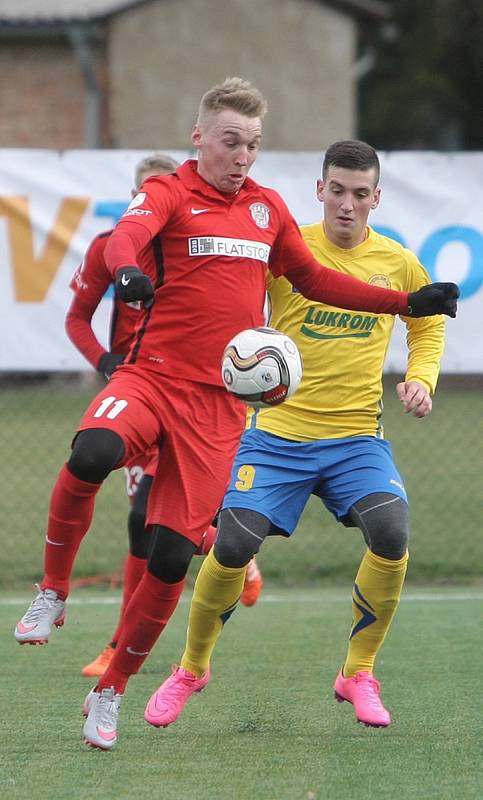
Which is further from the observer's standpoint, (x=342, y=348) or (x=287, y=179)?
(x=287, y=179)

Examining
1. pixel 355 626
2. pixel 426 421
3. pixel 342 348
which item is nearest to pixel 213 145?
pixel 342 348

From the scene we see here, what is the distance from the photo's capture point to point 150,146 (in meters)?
21.6

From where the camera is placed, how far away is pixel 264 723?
203 inches

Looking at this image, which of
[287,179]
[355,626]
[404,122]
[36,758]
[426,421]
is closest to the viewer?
[36,758]

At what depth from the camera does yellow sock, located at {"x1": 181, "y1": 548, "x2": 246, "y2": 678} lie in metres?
5.06

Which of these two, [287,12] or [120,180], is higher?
[120,180]

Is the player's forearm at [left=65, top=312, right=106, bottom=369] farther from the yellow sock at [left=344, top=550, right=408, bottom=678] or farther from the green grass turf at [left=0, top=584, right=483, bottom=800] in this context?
the yellow sock at [left=344, top=550, right=408, bottom=678]

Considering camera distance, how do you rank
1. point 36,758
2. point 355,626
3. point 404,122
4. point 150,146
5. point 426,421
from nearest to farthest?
1. point 36,758
2. point 355,626
3. point 426,421
4. point 150,146
5. point 404,122

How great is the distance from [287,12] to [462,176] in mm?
15091

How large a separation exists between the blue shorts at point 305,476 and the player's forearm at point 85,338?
133cm

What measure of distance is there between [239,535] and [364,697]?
0.75m

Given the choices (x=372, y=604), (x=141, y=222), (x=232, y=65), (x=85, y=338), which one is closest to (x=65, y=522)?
(x=141, y=222)

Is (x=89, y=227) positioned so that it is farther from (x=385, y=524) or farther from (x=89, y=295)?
(x=385, y=524)

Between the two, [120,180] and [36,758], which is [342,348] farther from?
[120,180]
